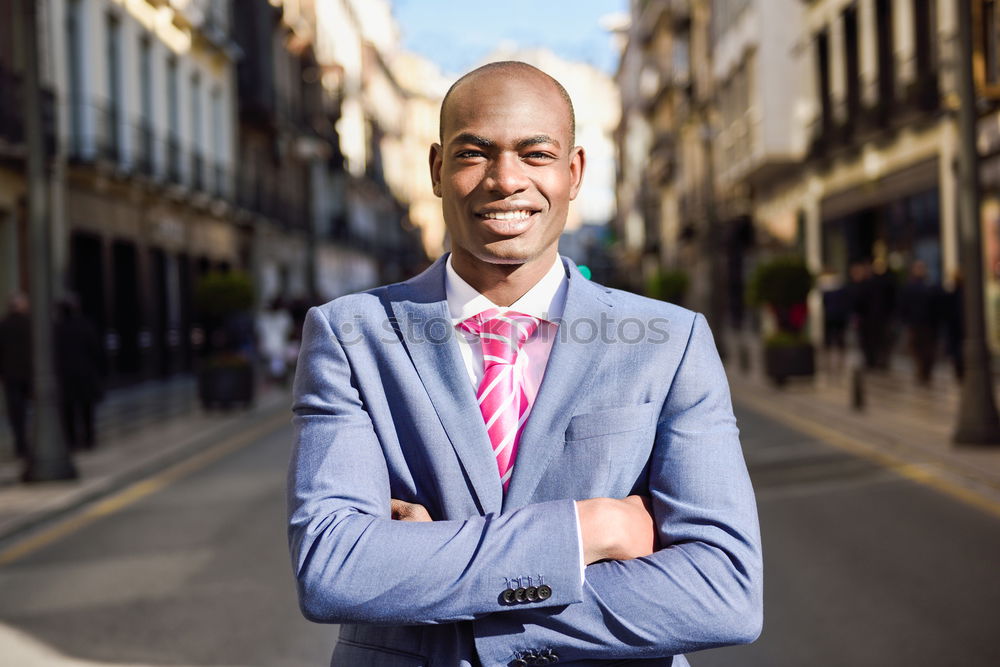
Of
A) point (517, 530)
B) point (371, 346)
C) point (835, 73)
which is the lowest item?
point (517, 530)

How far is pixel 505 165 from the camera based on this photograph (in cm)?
188

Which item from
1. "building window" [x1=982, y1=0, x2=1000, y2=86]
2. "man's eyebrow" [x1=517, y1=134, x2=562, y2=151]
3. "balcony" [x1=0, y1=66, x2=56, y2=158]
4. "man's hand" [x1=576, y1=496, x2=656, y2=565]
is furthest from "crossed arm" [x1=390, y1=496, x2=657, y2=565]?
"balcony" [x1=0, y1=66, x2=56, y2=158]

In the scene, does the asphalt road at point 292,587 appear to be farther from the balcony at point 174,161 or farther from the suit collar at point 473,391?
the balcony at point 174,161

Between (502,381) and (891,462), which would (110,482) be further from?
(502,381)

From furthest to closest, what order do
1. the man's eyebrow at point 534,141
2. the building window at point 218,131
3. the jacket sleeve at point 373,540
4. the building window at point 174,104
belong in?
the building window at point 218,131 → the building window at point 174,104 → the man's eyebrow at point 534,141 → the jacket sleeve at point 373,540

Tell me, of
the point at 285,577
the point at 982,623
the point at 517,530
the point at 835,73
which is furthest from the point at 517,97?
the point at 835,73

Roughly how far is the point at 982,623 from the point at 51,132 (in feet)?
Result: 60.4

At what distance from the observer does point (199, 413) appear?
57.5 feet

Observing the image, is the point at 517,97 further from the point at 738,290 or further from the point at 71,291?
the point at 738,290

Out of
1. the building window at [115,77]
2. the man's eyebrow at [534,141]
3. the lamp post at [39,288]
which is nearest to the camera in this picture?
the man's eyebrow at [534,141]

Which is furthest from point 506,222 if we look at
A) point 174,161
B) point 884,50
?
point 174,161

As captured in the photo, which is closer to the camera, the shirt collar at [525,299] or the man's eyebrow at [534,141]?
the man's eyebrow at [534,141]

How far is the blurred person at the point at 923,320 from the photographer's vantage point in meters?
17.4

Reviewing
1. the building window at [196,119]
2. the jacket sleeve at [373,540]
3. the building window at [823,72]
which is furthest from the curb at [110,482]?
the building window at [823,72]
